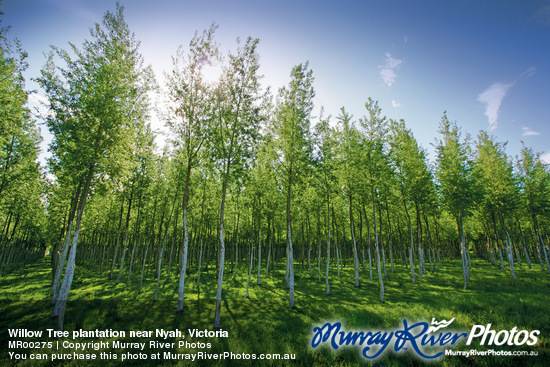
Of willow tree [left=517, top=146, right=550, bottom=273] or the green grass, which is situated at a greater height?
willow tree [left=517, top=146, right=550, bottom=273]

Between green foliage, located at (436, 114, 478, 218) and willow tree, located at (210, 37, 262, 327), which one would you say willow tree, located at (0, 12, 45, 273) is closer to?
willow tree, located at (210, 37, 262, 327)

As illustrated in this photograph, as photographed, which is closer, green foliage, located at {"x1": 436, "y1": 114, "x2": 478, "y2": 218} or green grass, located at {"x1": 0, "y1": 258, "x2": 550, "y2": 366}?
green grass, located at {"x1": 0, "y1": 258, "x2": 550, "y2": 366}

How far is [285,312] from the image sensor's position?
1470 centimetres

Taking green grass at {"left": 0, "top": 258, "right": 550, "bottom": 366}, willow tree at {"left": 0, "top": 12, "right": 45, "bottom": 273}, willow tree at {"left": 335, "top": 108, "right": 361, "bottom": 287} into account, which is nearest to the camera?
green grass at {"left": 0, "top": 258, "right": 550, "bottom": 366}

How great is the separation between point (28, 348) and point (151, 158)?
17.0 meters

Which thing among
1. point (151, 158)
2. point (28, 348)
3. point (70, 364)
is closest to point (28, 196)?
point (151, 158)

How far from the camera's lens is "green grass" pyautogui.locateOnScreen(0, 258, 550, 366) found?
870cm

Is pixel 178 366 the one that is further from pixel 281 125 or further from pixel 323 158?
pixel 323 158

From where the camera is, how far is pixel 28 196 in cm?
2588

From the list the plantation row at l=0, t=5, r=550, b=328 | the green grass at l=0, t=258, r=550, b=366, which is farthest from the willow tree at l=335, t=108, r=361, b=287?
the green grass at l=0, t=258, r=550, b=366

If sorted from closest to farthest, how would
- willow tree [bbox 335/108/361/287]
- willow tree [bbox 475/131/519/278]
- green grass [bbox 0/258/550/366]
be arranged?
green grass [bbox 0/258/550/366], willow tree [bbox 335/108/361/287], willow tree [bbox 475/131/519/278]

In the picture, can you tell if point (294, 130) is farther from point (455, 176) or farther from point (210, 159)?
point (455, 176)

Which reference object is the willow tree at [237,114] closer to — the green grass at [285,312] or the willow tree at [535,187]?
the green grass at [285,312]

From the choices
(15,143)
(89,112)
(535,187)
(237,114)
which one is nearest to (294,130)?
(237,114)
